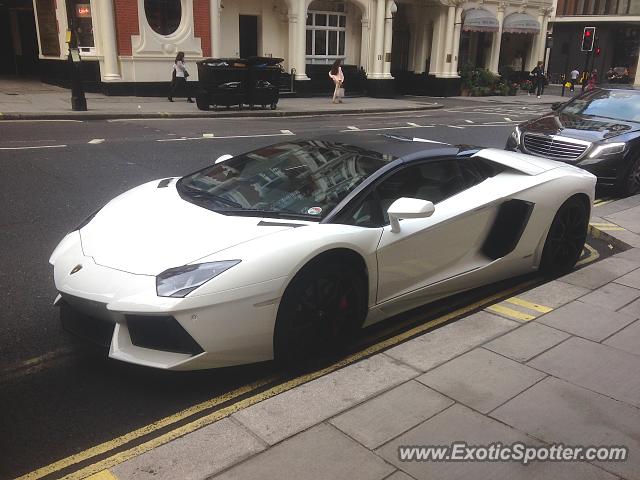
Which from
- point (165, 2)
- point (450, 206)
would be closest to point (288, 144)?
point (450, 206)

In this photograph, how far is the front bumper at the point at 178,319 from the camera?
3115 millimetres

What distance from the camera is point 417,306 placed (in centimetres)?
433

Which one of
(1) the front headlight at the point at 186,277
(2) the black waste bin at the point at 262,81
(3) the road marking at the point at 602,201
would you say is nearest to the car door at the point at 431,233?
(1) the front headlight at the point at 186,277

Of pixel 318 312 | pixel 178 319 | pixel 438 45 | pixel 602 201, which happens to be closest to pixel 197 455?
pixel 178 319

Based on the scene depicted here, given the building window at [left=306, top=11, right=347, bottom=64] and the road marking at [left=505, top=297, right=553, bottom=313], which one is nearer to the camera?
the road marking at [left=505, top=297, right=553, bottom=313]

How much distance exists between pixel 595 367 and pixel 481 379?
0.77m

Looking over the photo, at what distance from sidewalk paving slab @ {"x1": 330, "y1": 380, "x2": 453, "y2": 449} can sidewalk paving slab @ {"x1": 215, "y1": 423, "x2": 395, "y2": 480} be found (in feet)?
0.29

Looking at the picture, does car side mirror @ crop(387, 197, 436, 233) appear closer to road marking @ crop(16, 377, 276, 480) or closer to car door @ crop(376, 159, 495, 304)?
car door @ crop(376, 159, 495, 304)

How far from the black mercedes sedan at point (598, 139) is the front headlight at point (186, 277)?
23.6ft

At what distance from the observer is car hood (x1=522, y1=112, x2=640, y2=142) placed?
9172 millimetres

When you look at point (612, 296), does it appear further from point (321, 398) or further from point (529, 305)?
point (321, 398)

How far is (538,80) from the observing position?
3266 centimetres

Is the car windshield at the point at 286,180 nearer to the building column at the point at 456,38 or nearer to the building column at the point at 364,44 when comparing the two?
the building column at the point at 364,44

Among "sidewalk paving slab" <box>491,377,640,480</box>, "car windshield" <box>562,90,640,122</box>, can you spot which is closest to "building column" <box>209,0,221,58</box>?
"car windshield" <box>562,90,640,122</box>
